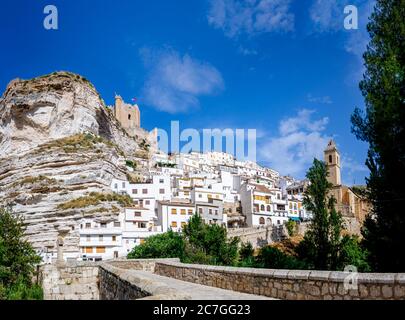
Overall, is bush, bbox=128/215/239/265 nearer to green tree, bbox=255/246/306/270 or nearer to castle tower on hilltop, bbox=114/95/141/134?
green tree, bbox=255/246/306/270

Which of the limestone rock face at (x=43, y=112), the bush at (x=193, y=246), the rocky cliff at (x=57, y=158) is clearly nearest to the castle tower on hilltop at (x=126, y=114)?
the rocky cliff at (x=57, y=158)

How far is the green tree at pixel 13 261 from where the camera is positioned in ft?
63.7

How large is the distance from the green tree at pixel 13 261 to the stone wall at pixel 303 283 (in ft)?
42.3

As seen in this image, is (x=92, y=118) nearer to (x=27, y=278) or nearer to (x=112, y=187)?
(x=112, y=187)

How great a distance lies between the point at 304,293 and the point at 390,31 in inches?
437

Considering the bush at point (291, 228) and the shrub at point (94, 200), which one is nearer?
the shrub at point (94, 200)

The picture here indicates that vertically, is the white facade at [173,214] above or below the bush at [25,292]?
above

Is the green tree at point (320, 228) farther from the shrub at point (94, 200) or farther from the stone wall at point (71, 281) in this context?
the shrub at point (94, 200)

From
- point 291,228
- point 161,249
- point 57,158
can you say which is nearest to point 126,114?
point 57,158

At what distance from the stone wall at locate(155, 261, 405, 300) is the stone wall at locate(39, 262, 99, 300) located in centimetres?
599

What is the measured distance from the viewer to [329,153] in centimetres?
7288

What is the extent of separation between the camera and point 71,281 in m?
14.8
